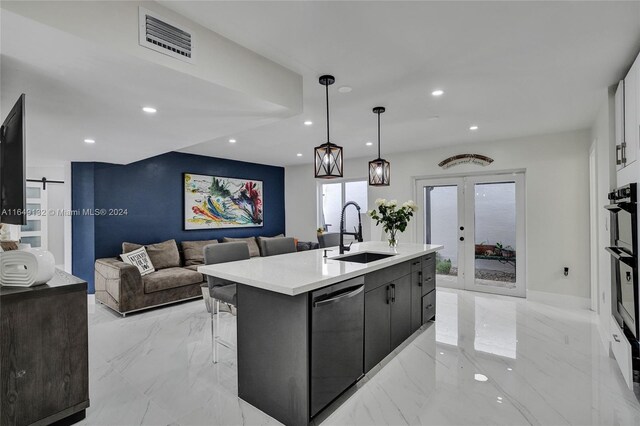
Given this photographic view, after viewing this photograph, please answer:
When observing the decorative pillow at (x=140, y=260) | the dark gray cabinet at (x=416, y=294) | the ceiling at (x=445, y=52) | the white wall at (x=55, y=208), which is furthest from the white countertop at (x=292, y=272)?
the white wall at (x=55, y=208)

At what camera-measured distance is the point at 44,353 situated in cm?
186

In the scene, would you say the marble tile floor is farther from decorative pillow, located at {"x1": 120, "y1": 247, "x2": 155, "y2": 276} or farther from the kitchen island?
decorative pillow, located at {"x1": 120, "y1": 247, "x2": 155, "y2": 276}

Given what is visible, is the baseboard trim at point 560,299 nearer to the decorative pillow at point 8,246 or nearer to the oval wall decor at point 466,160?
→ the oval wall decor at point 466,160

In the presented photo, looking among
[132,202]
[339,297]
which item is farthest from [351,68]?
[132,202]

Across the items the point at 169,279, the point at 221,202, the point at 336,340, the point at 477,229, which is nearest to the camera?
the point at 336,340

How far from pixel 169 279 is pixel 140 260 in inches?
22.9

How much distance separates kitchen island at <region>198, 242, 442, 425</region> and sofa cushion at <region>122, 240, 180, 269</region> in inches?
117

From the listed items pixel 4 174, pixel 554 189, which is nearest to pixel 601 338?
pixel 554 189

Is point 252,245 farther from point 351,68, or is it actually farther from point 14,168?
point 14,168

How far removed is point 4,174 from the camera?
6.75 ft

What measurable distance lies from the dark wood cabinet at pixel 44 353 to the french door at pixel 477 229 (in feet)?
16.5

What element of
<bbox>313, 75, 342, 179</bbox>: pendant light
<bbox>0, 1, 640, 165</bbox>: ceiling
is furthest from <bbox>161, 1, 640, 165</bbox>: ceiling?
<bbox>313, 75, 342, 179</bbox>: pendant light

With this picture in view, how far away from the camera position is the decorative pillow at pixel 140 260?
4477mm

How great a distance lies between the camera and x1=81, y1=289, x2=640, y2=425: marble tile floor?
2023mm
